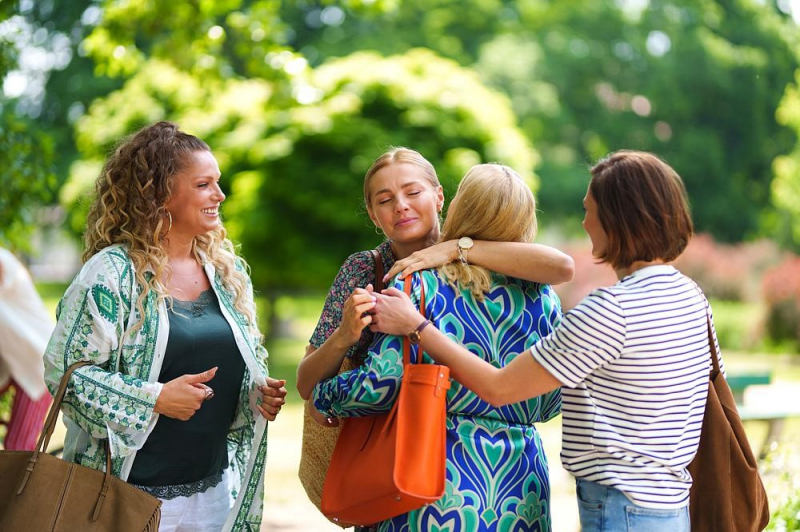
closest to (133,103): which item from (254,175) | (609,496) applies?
(254,175)

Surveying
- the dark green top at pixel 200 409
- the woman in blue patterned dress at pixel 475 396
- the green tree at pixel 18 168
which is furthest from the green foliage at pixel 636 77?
the woman in blue patterned dress at pixel 475 396

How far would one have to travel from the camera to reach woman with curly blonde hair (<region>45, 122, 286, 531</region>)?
9.36 ft

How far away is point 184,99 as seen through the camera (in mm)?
17656

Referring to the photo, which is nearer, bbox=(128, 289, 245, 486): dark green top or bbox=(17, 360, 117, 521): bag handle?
bbox=(17, 360, 117, 521): bag handle

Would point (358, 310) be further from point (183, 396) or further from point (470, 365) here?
point (183, 396)

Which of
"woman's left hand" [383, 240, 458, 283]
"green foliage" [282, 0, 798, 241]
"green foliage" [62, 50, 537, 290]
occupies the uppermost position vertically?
"green foliage" [282, 0, 798, 241]

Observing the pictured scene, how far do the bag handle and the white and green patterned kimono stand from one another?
0.10 feet

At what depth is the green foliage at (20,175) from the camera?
6176 millimetres

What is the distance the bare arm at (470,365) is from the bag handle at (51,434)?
0.90 meters

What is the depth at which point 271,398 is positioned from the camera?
319 cm

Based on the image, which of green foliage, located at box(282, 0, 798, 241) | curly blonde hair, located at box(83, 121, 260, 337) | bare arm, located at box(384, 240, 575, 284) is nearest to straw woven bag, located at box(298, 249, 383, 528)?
bare arm, located at box(384, 240, 575, 284)

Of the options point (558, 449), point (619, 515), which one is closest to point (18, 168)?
point (619, 515)

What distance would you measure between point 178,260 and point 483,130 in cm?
1193

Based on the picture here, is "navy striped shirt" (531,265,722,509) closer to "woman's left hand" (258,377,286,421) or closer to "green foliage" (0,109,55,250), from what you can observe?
"woman's left hand" (258,377,286,421)
